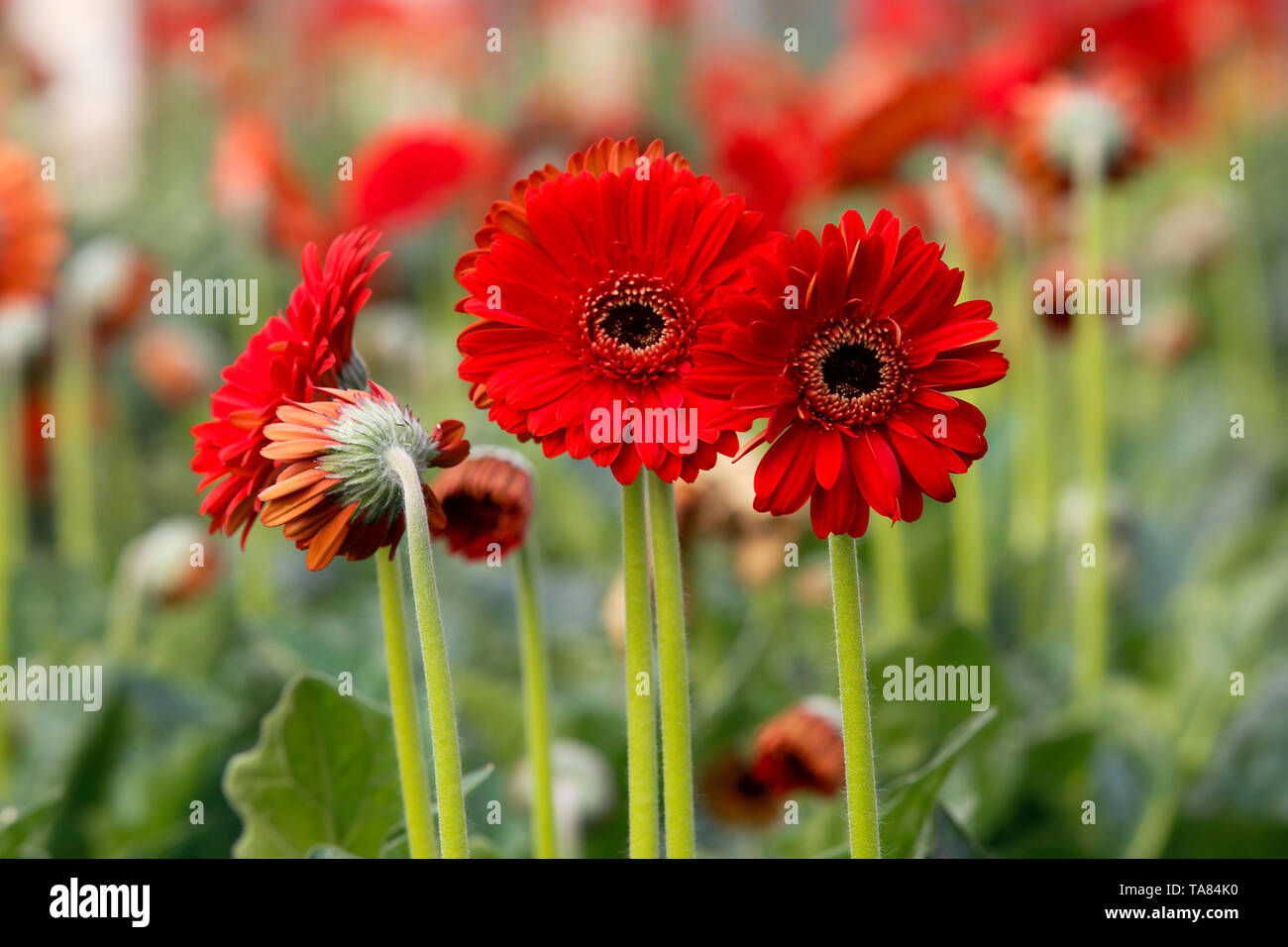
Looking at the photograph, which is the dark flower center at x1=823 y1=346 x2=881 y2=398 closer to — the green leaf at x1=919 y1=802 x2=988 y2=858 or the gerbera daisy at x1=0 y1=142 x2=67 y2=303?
the green leaf at x1=919 y1=802 x2=988 y2=858

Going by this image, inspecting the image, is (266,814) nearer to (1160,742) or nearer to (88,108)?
(1160,742)

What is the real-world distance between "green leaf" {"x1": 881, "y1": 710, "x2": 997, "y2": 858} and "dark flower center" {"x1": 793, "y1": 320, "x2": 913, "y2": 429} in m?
0.18

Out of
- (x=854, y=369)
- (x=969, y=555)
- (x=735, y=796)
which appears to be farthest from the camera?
(x=969, y=555)

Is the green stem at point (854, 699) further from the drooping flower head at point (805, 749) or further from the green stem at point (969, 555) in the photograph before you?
the green stem at point (969, 555)

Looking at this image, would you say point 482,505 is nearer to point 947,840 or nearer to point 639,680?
point 639,680

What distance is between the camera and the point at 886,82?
887 mm

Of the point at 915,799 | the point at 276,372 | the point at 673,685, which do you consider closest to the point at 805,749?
the point at 915,799

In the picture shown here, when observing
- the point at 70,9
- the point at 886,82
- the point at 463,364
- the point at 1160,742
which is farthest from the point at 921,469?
the point at 70,9

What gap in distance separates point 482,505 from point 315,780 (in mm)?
124

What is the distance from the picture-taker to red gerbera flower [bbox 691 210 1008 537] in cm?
33

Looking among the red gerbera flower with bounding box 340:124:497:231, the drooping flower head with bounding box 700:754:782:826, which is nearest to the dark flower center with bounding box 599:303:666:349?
the drooping flower head with bounding box 700:754:782:826

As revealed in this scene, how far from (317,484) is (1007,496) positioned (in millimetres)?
777

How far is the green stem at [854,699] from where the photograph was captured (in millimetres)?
349

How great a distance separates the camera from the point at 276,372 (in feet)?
1.20
